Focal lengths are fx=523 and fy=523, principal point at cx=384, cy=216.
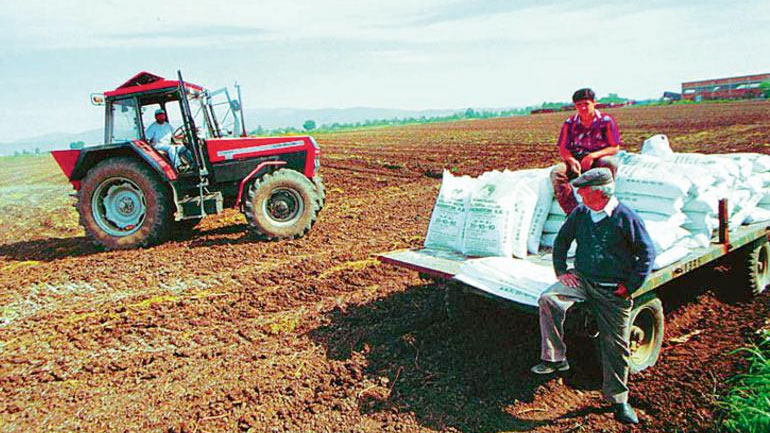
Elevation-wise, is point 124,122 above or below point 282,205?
above

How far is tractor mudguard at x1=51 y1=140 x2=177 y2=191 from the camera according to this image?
692 centimetres

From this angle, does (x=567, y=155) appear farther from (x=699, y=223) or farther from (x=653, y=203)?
(x=699, y=223)

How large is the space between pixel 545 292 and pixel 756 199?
301 centimetres

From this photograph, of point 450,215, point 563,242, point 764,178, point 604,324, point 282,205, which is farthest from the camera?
point 282,205

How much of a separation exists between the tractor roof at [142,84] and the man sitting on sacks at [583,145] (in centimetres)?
509

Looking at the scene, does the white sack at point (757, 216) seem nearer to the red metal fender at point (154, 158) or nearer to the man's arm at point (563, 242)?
the man's arm at point (563, 242)

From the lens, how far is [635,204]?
3994 millimetres

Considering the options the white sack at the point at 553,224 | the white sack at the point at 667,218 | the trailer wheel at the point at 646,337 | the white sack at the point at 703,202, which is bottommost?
the trailer wheel at the point at 646,337

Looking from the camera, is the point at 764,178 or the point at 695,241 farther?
the point at 764,178

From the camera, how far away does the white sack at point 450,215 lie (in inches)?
178

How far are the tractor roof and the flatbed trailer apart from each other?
437cm

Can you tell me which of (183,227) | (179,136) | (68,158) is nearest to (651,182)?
(179,136)

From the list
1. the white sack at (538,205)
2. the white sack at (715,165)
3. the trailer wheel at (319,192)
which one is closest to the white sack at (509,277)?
the white sack at (538,205)

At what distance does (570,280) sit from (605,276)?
0.21 metres
